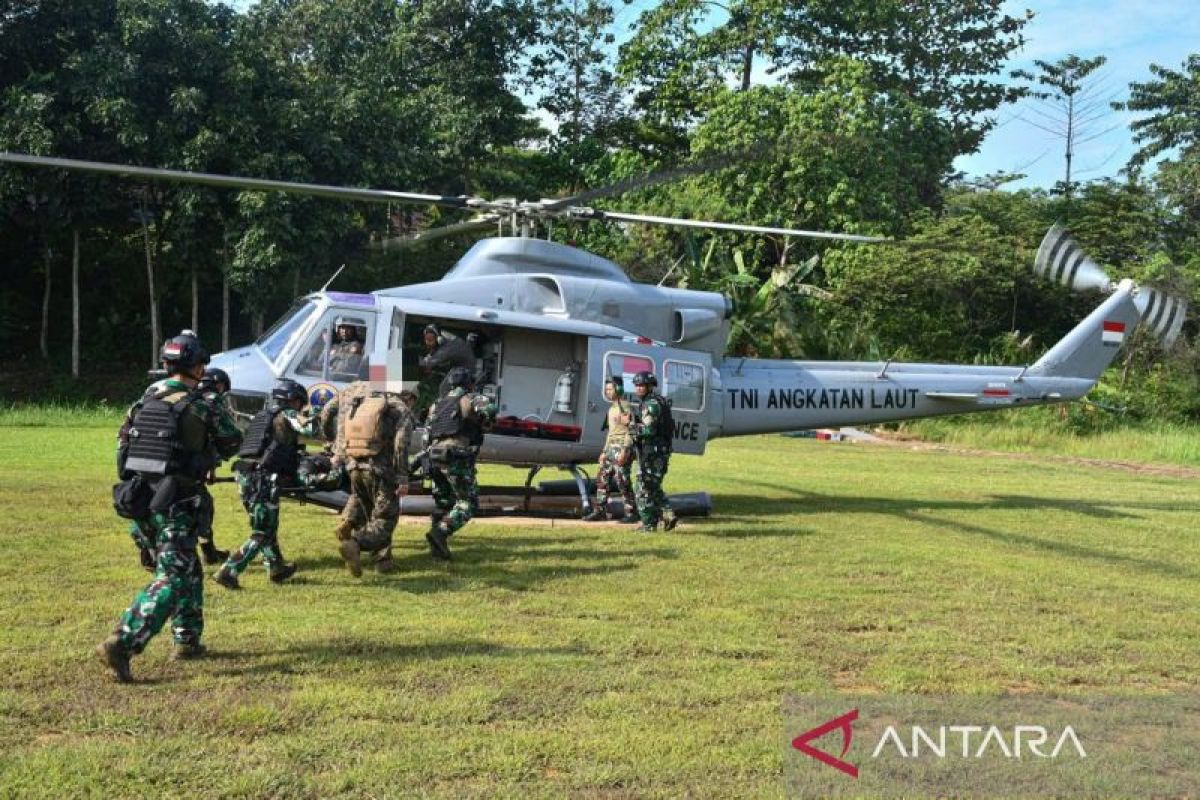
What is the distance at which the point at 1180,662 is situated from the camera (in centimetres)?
615

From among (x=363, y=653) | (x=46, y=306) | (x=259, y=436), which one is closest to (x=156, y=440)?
(x=363, y=653)

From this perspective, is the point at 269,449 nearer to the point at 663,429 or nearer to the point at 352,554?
the point at 352,554

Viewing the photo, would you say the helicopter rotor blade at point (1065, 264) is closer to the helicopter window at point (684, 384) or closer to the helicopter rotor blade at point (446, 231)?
the helicopter window at point (684, 384)

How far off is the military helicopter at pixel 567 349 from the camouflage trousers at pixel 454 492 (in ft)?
3.14

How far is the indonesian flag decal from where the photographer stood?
14.1 metres

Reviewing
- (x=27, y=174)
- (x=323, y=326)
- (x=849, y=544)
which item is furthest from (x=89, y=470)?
(x=27, y=174)

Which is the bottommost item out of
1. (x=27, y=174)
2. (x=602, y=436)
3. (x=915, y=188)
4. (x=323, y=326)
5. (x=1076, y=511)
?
(x=1076, y=511)

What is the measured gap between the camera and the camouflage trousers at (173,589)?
5.15 meters

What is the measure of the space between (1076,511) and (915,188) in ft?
75.0

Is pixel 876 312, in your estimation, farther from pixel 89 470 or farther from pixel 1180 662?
pixel 1180 662

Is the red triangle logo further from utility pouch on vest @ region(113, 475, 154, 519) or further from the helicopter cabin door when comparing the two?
the helicopter cabin door

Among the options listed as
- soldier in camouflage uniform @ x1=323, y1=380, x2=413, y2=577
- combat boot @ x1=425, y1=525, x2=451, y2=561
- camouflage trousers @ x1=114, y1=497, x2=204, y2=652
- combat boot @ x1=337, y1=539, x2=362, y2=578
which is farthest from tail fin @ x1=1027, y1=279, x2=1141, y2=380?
camouflage trousers @ x1=114, y1=497, x2=204, y2=652

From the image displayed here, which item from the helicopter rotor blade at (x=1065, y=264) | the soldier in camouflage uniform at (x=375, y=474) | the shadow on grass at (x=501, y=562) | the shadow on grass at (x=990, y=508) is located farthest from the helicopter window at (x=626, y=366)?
the helicopter rotor blade at (x=1065, y=264)

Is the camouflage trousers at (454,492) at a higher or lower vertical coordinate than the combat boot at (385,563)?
higher
